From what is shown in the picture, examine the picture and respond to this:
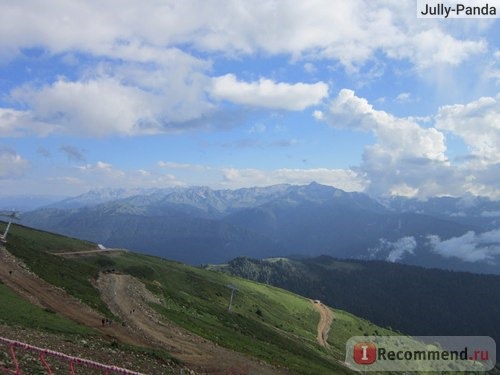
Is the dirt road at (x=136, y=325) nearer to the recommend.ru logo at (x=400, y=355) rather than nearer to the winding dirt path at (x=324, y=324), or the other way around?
the recommend.ru logo at (x=400, y=355)

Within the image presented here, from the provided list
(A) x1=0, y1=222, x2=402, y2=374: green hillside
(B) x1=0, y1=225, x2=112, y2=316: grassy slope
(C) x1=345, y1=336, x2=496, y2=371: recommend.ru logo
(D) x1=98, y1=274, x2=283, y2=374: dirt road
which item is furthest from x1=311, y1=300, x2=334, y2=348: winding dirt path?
(B) x1=0, y1=225, x2=112, y2=316: grassy slope

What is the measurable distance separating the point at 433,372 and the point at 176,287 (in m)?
104

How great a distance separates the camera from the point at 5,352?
3103 cm

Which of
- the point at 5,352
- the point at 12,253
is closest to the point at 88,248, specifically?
the point at 12,253

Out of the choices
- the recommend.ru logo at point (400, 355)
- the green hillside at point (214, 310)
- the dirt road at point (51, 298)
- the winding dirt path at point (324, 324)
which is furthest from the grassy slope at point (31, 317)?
the winding dirt path at point (324, 324)

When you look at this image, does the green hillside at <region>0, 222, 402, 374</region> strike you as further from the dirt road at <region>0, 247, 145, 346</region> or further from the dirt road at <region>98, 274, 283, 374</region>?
the dirt road at <region>98, 274, 283, 374</region>

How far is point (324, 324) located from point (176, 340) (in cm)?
10601

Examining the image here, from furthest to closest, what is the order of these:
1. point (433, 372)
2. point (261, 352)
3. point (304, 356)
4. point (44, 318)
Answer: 1. point (433, 372)
2. point (304, 356)
3. point (261, 352)
4. point (44, 318)

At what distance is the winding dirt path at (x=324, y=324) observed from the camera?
123 m

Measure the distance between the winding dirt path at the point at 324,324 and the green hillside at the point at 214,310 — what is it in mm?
1985

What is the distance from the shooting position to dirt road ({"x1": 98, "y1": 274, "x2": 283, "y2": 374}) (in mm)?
48281

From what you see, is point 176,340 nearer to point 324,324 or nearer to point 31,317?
point 31,317

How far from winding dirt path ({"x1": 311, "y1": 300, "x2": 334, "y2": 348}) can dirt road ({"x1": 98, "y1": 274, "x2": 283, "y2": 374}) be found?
65.0m

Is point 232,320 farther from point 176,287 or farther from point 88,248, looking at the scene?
point 88,248
